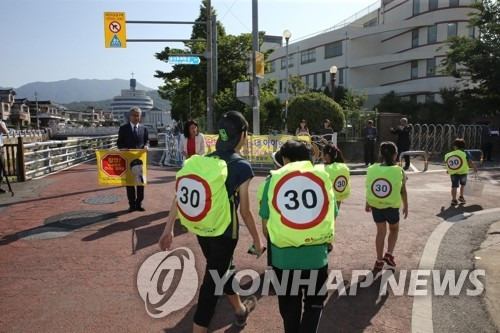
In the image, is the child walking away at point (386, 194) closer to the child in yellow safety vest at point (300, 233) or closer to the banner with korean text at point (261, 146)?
A: the child in yellow safety vest at point (300, 233)

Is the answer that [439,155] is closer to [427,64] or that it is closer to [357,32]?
[427,64]

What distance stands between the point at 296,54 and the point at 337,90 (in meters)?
15.7

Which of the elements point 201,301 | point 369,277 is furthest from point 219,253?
point 369,277

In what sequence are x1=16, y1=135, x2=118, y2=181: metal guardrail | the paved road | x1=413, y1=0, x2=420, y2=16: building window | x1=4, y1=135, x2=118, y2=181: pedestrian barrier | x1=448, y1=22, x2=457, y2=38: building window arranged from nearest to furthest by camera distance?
the paved road → x1=4, y1=135, x2=118, y2=181: pedestrian barrier → x1=16, y1=135, x2=118, y2=181: metal guardrail → x1=448, y1=22, x2=457, y2=38: building window → x1=413, y1=0, x2=420, y2=16: building window

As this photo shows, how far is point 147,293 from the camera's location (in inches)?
175

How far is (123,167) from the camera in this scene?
8.43m

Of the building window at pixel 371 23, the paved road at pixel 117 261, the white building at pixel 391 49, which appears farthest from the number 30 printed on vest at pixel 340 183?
the building window at pixel 371 23

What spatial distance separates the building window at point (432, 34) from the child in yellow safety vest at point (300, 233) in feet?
148

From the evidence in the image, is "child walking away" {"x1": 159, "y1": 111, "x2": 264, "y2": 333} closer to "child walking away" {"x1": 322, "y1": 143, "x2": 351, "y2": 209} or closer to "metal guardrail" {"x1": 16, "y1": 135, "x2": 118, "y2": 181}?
"child walking away" {"x1": 322, "y1": 143, "x2": 351, "y2": 209}

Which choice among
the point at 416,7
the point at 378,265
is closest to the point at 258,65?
the point at 378,265

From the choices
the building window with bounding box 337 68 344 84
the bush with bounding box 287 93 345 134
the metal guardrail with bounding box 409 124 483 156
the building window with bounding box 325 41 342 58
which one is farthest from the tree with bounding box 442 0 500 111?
the building window with bounding box 325 41 342 58

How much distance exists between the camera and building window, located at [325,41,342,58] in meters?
50.2

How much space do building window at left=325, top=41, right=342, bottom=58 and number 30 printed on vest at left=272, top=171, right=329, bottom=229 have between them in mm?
50805

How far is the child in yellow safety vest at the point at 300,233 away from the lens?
9.01 ft
